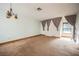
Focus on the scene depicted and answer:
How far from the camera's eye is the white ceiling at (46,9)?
211 cm

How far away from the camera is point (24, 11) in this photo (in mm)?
2119

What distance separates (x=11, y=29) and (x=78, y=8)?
4.19ft

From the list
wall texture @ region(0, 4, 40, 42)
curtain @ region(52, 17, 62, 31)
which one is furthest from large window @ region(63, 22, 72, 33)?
wall texture @ region(0, 4, 40, 42)

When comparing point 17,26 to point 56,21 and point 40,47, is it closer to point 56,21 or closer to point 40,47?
point 40,47

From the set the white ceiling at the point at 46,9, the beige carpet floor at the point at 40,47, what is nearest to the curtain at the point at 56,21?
the white ceiling at the point at 46,9

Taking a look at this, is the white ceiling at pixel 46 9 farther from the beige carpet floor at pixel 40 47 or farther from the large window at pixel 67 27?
the beige carpet floor at pixel 40 47

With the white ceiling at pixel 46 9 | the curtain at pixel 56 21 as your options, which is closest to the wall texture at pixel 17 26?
the white ceiling at pixel 46 9

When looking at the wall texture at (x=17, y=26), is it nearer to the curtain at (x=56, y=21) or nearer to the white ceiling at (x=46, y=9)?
the white ceiling at (x=46, y=9)

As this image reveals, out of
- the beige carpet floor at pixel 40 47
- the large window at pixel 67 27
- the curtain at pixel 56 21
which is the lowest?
the beige carpet floor at pixel 40 47

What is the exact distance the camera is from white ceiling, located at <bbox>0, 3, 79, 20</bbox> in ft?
6.91

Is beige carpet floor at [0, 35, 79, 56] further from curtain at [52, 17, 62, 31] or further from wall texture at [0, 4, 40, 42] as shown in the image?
curtain at [52, 17, 62, 31]

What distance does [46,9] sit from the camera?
2.15 metres

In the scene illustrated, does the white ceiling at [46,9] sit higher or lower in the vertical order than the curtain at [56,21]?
higher

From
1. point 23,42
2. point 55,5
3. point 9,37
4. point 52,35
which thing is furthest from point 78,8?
point 9,37
